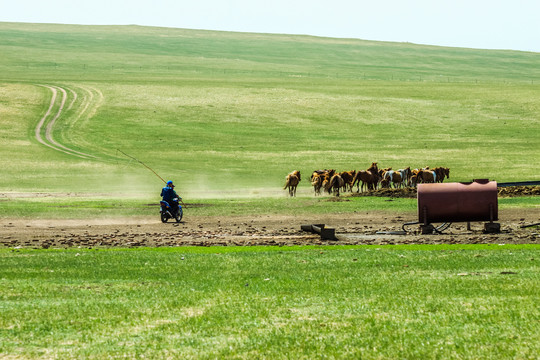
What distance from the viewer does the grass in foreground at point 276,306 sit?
9.87m

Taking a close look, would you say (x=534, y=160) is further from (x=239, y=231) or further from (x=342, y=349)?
(x=342, y=349)

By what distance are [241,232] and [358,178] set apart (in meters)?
21.9

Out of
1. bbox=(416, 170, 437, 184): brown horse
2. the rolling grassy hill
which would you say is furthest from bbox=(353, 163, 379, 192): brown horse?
the rolling grassy hill

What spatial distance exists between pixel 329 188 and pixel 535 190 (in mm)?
11478

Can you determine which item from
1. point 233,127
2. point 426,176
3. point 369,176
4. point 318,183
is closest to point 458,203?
point 318,183

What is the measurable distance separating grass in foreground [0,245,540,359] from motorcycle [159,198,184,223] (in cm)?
1162

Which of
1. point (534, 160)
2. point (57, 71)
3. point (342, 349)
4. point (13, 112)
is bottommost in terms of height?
point (342, 349)

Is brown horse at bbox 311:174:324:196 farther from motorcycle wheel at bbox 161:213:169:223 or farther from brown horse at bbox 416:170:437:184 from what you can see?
motorcycle wheel at bbox 161:213:169:223

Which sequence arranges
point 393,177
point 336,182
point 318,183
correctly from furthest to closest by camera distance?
point 393,177 → point 318,183 → point 336,182

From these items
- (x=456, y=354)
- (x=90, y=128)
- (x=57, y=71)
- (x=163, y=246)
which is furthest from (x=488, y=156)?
(x=57, y=71)

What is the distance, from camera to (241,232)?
2728 cm

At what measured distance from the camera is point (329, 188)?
4606 centimetres

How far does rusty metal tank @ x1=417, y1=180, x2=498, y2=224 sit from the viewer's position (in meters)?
25.4

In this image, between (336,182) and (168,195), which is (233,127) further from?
(168,195)
